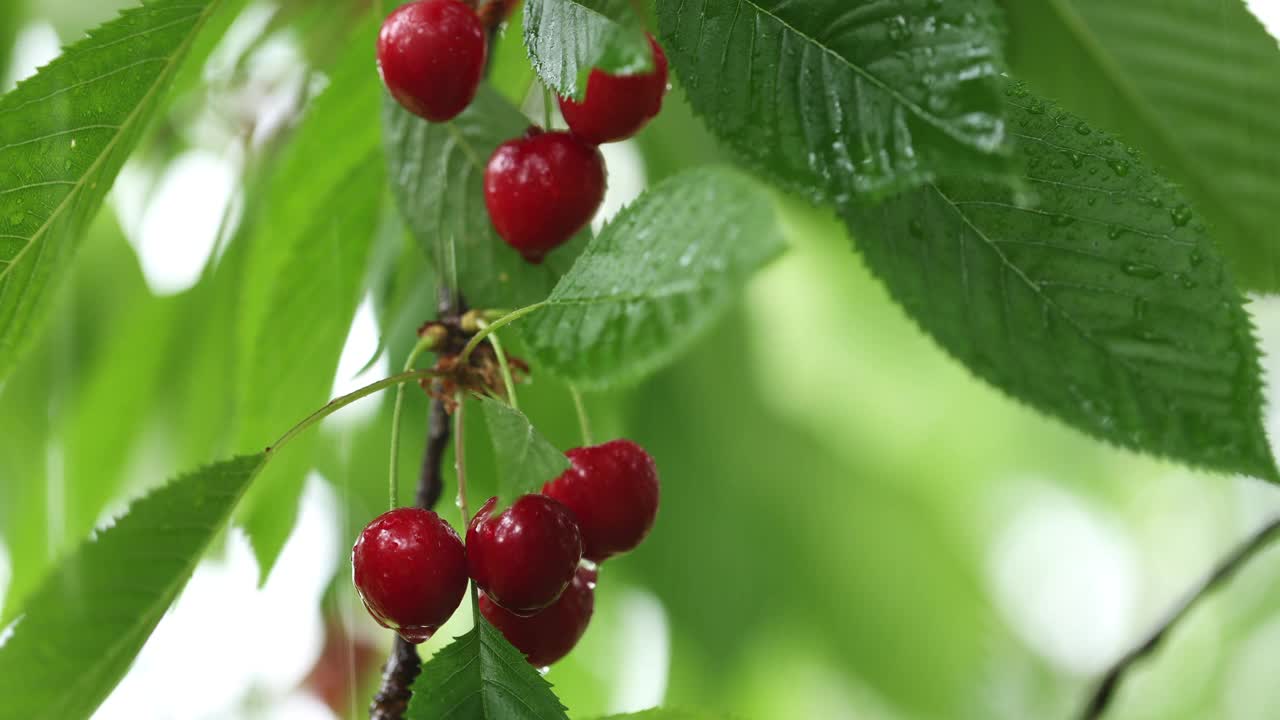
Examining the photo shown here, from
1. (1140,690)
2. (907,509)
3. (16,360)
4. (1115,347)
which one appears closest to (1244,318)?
(1115,347)

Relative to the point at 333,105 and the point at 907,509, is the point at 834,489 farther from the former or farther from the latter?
the point at 333,105

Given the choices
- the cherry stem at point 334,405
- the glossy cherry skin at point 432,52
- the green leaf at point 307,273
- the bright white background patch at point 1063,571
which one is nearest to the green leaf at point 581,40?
the glossy cherry skin at point 432,52

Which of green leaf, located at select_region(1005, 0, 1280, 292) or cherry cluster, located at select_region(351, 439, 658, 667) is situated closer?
cherry cluster, located at select_region(351, 439, 658, 667)

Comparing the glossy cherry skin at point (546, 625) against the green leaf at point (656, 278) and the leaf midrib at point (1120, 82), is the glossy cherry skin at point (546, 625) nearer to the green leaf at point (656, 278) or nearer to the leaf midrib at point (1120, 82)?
the green leaf at point (656, 278)

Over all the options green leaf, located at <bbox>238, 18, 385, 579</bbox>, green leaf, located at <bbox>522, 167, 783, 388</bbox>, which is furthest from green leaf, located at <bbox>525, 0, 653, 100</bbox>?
green leaf, located at <bbox>238, 18, 385, 579</bbox>

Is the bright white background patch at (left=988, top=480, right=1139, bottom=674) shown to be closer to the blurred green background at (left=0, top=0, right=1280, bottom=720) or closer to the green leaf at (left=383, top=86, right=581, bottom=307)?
the blurred green background at (left=0, top=0, right=1280, bottom=720)
